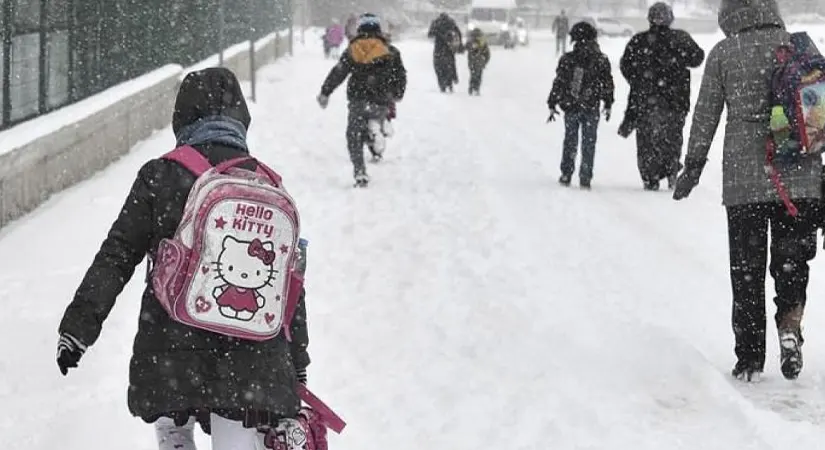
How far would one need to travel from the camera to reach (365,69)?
12.0 metres

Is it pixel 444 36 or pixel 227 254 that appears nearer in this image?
pixel 227 254

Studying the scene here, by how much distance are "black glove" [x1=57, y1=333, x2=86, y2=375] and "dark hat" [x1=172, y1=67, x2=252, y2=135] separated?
0.66 m

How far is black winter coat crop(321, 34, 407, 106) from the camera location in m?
12.0

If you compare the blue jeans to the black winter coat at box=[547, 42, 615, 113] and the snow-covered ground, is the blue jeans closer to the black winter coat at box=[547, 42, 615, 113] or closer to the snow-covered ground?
the black winter coat at box=[547, 42, 615, 113]

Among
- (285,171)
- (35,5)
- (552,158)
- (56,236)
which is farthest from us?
(552,158)

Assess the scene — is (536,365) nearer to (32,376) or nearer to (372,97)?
(32,376)

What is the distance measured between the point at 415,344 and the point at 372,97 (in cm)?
560

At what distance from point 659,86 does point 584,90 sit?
74cm

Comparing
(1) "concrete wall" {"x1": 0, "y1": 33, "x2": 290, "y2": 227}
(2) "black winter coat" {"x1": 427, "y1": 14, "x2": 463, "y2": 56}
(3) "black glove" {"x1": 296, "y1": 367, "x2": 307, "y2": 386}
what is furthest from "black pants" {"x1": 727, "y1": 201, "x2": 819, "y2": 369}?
(2) "black winter coat" {"x1": 427, "y1": 14, "x2": 463, "y2": 56}

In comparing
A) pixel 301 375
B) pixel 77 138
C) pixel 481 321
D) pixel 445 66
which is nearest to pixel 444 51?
pixel 445 66

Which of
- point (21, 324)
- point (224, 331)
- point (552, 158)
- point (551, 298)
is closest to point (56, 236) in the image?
point (21, 324)

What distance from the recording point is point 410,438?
212 inches

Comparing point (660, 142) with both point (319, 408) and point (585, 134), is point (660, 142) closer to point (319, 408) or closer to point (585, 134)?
point (585, 134)

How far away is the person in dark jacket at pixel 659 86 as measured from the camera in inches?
460
